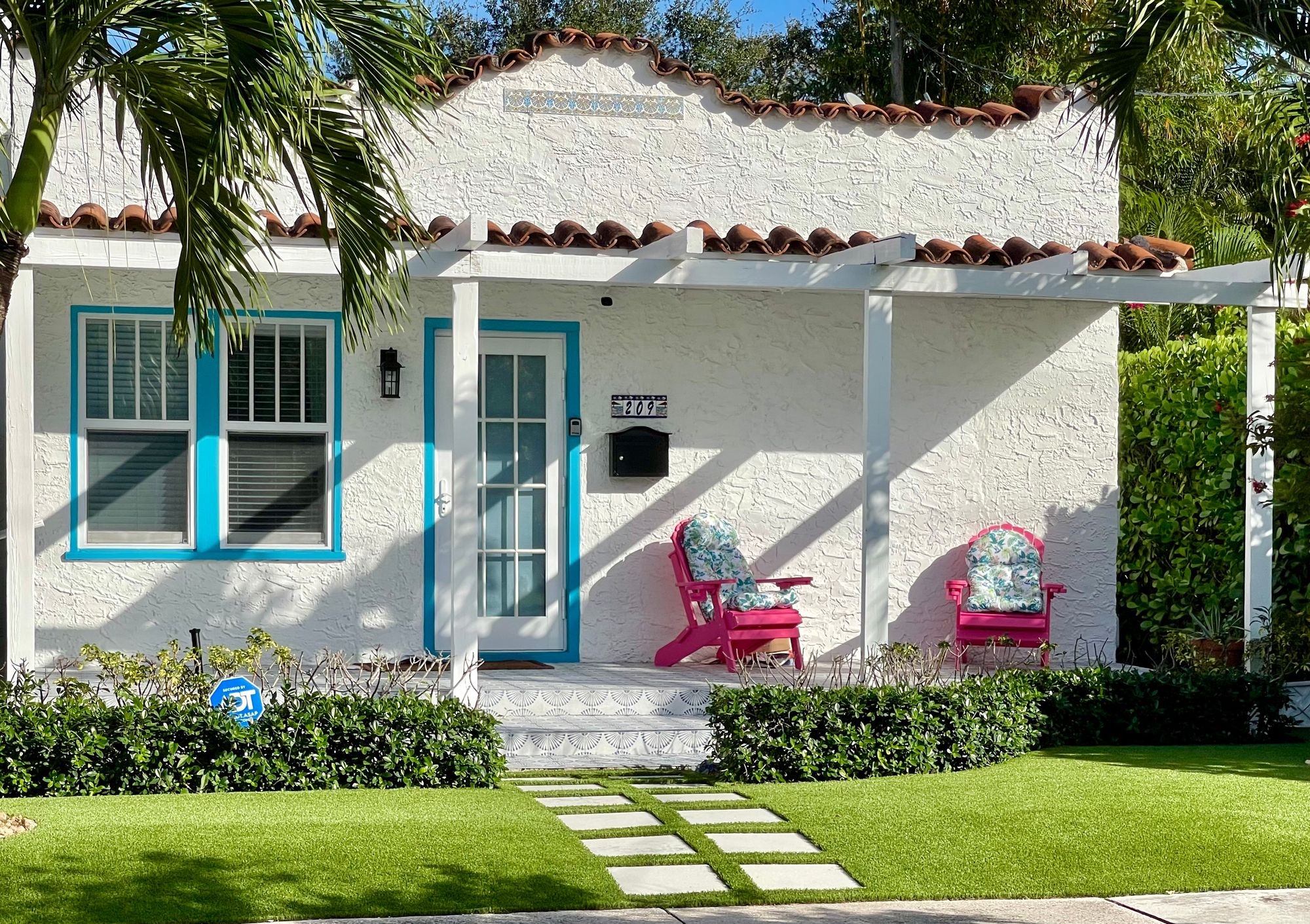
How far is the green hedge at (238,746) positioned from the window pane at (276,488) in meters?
2.51

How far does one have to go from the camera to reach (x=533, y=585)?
10.5m

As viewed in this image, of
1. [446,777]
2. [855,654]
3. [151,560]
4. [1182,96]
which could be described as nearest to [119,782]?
[446,777]

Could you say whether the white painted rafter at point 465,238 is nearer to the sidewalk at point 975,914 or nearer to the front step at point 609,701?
the front step at point 609,701

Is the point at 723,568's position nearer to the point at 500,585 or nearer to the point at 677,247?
the point at 500,585

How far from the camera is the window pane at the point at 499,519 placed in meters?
10.5

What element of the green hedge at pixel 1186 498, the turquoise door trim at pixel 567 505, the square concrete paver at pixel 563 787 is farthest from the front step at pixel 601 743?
the green hedge at pixel 1186 498

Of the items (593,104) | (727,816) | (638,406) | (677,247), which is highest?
(593,104)

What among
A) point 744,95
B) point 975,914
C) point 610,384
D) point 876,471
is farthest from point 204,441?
point 975,914

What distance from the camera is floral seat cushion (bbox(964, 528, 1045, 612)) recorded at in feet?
34.3

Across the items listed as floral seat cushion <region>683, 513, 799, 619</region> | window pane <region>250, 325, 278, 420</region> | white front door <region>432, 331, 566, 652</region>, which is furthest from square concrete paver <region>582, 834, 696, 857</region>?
window pane <region>250, 325, 278, 420</region>

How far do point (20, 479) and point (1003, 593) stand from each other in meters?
6.32

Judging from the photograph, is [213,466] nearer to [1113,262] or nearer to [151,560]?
[151,560]

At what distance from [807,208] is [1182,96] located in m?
9.84

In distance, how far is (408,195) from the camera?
412 inches
